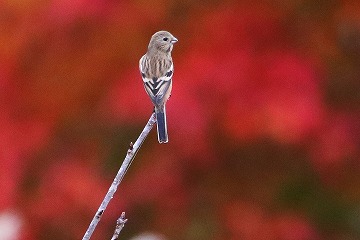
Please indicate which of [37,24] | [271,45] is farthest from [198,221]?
[37,24]

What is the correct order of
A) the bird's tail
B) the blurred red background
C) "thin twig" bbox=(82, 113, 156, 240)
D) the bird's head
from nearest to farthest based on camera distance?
"thin twig" bbox=(82, 113, 156, 240) < the bird's tail < the bird's head < the blurred red background

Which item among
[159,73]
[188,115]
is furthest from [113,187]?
[188,115]

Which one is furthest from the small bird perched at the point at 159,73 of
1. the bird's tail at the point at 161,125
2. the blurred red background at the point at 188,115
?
the blurred red background at the point at 188,115

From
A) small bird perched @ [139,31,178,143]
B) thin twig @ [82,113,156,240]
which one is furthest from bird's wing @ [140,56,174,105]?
thin twig @ [82,113,156,240]

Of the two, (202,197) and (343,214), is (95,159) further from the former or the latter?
(343,214)

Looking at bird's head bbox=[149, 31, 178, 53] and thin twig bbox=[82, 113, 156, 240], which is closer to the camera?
thin twig bbox=[82, 113, 156, 240]

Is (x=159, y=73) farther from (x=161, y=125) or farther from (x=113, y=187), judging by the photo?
(x=113, y=187)

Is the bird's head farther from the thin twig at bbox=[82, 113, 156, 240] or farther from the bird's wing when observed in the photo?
the thin twig at bbox=[82, 113, 156, 240]
